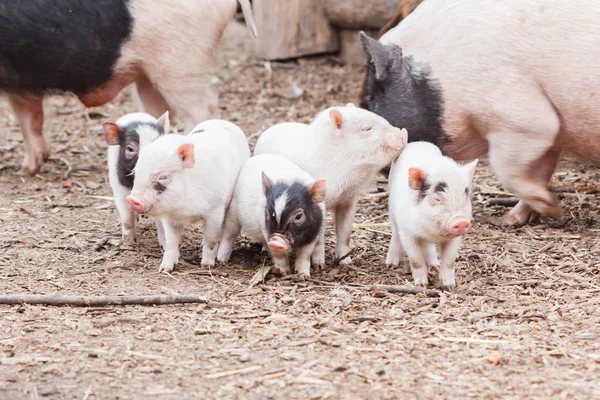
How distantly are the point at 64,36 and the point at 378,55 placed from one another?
2.11 metres

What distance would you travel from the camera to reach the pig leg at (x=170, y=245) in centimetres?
458

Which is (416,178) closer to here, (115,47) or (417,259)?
(417,259)

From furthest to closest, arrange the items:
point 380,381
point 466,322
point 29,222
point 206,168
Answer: point 29,222, point 206,168, point 466,322, point 380,381

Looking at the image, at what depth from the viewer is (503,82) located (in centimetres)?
502

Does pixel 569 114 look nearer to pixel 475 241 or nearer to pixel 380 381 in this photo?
pixel 475 241

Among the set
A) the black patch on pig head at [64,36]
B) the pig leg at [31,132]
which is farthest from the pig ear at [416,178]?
the pig leg at [31,132]

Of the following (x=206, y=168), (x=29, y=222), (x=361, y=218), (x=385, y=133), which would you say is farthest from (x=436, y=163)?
(x=29, y=222)

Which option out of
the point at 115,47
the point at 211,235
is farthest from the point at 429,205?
the point at 115,47

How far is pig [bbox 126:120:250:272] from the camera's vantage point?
4.31 m

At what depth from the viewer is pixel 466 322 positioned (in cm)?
385

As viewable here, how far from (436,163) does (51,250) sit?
2.14 m

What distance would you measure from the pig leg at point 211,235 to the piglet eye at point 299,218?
1.62 feet

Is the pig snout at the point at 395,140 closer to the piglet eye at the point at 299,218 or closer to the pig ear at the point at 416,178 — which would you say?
the pig ear at the point at 416,178

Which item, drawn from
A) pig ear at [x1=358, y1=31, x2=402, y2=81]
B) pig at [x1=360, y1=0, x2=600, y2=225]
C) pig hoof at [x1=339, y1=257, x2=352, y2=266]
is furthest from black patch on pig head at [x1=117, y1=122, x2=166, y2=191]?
pig at [x1=360, y1=0, x2=600, y2=225]
